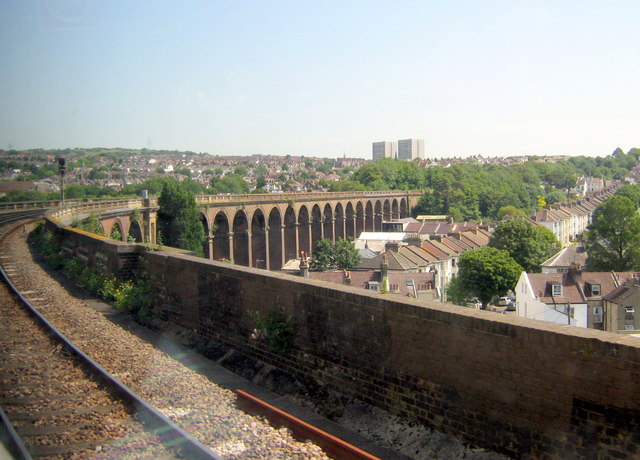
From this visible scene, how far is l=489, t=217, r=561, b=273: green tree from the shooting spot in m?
47.8

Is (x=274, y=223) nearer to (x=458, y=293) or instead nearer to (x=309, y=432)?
(x=458, y=293)

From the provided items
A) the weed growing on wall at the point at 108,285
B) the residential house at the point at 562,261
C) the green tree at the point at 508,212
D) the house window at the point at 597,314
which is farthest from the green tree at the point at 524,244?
the weed growing on wall at the point at 108,285

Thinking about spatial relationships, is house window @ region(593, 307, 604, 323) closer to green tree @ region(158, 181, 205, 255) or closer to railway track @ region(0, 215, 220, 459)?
green tree @ region(158, 181, 205, 255)

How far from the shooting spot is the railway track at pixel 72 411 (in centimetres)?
509

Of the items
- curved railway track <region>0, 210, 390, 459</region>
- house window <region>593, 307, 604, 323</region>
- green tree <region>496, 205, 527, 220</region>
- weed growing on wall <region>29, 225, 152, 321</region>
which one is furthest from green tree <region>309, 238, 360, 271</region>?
green tree <region>496, 205, 527, 220</region>

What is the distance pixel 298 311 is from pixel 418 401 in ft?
6.80

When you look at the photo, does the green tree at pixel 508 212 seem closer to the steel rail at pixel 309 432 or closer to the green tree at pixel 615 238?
the green tree at pixel 615 238

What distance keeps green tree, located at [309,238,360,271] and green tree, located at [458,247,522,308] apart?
7759 millimetres

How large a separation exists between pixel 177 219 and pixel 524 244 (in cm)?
2606

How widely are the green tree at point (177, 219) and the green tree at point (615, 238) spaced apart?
2711cm

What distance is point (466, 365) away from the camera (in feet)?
18.7

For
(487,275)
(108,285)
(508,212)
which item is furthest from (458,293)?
(508,212)

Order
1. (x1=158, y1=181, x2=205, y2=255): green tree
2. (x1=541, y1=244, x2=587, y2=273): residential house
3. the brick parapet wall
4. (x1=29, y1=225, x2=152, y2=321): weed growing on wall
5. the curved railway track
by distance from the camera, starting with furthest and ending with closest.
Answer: (x1=541, y1=244, x2=587, y2=273): residential house < (x1=158, y1=181, x2=205, y2=255): green tree < (x1=29, y1=225, x2=152, y2=321): weed growing on wall < the curved railway track < the brick parapet wall

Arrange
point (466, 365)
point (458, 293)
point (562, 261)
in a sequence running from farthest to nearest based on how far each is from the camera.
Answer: point (562, 261), point (458, 293), point (466, 365)
